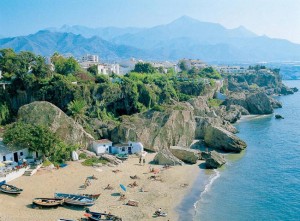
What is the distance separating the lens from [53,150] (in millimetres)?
36125

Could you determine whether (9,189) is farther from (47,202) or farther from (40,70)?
(40,70)

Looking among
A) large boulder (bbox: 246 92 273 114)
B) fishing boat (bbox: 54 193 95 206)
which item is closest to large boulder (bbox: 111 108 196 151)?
fishing boat (bbox: 54 193 95 206)

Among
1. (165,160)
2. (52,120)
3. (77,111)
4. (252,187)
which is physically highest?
(77,111)

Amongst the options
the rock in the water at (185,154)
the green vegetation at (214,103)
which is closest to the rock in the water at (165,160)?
the rock in the water at (185,154)

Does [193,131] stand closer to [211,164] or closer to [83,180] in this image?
[211,164]

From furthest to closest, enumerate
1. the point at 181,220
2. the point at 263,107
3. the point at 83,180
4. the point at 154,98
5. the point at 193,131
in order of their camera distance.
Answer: the point at 263,107 → the point at 154,98 → the point at 193,131 → the point at 83,180 → the point at 181,220

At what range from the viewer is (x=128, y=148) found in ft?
137

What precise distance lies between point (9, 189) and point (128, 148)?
16016 mm

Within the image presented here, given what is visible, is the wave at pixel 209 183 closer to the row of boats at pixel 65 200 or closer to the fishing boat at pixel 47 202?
the row of boats at pixel 65 200

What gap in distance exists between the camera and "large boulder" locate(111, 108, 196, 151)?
4306 centimetres

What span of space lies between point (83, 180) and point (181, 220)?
10.4m

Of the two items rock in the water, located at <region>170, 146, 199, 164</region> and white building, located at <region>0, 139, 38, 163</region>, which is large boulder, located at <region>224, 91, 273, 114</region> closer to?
rock in the water, located at <region>170, 146, 199, 164</region>

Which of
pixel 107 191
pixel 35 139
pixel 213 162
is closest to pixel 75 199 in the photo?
pixel 107 191

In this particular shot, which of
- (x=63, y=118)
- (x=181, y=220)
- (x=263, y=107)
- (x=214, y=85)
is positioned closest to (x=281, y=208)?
(x=181, y=220)
